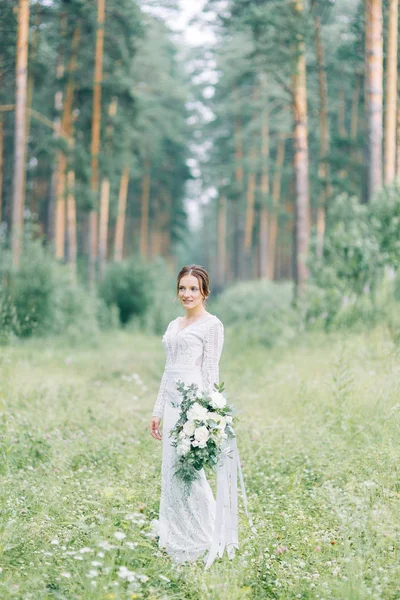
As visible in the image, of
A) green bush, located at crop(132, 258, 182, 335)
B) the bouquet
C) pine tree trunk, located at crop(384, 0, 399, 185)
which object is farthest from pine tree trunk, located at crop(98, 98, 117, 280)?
the bouquet

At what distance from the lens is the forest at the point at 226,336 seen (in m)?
4.44

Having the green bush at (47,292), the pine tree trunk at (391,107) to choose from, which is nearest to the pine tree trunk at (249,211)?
the pine tree trunk at (391,107)

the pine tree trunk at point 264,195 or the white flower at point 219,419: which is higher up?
the pine tree trunk at point 264,195

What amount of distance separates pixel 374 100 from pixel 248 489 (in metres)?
10.4

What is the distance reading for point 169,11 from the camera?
23.2 meters

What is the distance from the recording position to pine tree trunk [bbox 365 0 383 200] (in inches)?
542

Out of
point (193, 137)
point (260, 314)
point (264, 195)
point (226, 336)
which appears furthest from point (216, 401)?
point (193, 137)

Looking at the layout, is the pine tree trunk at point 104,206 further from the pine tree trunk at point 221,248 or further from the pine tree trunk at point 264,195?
the pine tree trunk at point 221,248

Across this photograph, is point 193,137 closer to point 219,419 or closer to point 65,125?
point 65,125

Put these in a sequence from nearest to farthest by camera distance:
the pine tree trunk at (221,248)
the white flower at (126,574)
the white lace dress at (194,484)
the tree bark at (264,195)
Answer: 1. the white flower at (126,574)
2. the white lace dress at (194,484)
3. the tree bark at (264,195)
4. the pine tree trunk at (221,248)

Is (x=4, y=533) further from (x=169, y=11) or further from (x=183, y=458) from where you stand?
(x=169, y=11)

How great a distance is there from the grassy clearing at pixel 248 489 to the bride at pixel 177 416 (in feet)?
0.62

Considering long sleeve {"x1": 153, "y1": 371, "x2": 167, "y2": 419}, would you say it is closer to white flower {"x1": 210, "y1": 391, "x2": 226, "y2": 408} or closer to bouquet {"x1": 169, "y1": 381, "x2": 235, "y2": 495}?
bouquet {"x1": 169, "y1": 381, "x2": 235, "y2": 495}

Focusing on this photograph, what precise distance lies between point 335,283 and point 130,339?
22.7 ft
